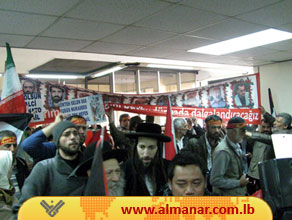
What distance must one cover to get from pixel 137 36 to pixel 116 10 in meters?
0.83

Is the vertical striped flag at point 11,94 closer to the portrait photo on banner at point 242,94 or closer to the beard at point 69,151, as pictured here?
the beard at point 69,151

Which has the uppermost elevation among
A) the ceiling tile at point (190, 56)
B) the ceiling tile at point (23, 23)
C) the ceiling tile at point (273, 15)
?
the ceiling tile at point (190, 56)

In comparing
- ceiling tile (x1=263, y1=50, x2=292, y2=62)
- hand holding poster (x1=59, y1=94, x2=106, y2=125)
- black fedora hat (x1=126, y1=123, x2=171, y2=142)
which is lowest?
black fedora hat (x1=126, y1=123, x2=171, y2=142)

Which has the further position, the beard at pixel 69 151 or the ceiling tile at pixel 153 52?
the ceiling tile at pixel 153 52

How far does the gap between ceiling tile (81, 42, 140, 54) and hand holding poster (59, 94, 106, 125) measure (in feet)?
2.04

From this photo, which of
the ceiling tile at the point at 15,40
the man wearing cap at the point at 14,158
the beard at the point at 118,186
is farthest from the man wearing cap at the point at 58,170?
the ceiling tile at the point at 15,40

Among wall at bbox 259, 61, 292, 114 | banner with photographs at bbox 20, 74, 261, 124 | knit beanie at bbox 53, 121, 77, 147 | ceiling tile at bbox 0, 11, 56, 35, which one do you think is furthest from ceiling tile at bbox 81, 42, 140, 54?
wall at bbox 259, 61, 292, 114

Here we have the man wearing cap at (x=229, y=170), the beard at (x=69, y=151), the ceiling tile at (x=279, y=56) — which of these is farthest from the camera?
the ceiling tile at (x=279, y=56)

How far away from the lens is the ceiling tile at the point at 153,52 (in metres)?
3.71

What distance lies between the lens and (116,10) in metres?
2.21

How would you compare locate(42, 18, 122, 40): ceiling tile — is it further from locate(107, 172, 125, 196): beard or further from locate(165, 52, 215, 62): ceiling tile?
locate(107, 172, 125, 196): beard

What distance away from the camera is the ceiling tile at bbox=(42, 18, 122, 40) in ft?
8.18

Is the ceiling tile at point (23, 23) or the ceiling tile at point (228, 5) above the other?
the ceiling tile at point (23, 23)

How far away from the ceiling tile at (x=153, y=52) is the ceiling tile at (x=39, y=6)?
166cm
